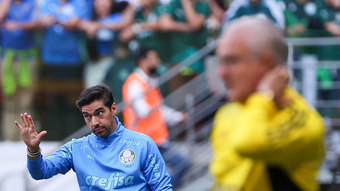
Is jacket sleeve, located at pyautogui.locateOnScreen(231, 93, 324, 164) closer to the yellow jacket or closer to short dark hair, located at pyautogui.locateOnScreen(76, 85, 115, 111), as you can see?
the yellow jacket

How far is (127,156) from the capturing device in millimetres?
4996

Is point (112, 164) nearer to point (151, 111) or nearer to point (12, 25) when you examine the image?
point (151, 111)

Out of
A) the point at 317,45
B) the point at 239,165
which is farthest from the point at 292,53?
the point at 239,165

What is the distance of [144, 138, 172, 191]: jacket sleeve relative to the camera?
16.3 feet

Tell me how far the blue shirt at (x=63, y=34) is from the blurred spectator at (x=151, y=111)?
103cm

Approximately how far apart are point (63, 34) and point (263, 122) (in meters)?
7.44

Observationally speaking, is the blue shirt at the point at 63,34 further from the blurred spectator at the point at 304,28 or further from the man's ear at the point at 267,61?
the man's ear at the point at 267,61

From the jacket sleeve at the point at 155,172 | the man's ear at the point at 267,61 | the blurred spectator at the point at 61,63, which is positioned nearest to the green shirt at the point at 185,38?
the blurred spectator at the point at 61,63

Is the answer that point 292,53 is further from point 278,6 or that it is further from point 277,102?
point 277,102

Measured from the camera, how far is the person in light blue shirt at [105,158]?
4910mm

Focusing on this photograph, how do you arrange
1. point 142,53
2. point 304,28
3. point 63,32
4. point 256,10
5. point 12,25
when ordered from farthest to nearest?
point 12,25 < point 63,32 < point 142,53 < point 304,28 < point 256,10

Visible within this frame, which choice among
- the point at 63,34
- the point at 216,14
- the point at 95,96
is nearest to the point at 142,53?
the point at 216,14

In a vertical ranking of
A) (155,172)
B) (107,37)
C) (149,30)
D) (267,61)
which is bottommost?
(155,172)

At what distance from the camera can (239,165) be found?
9.68 ft
